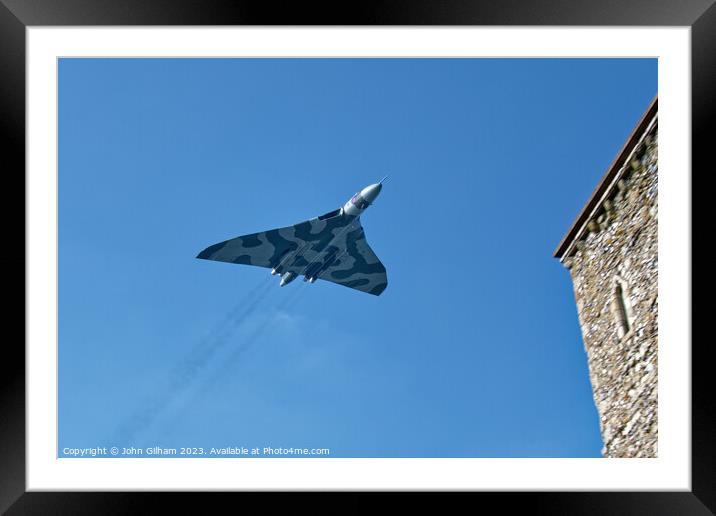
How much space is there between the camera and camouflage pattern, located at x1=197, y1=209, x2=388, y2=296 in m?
18.9

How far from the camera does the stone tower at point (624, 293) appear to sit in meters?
10.2

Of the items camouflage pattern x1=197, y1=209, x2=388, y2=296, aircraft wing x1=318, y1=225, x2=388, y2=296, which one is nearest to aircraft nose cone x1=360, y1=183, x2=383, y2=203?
camouflage pattern x1=197, y1=209, x2=388, y2=296

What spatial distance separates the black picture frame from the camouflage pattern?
1319cm

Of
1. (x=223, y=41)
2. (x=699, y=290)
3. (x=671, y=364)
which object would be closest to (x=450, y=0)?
(x=223, y=41)

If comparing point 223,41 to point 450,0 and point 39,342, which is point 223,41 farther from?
point 39,342

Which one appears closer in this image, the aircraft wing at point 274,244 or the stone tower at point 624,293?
the stone tower at point 624,293

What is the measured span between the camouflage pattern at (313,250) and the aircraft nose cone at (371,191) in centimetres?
103

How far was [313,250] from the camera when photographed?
19.5 meters

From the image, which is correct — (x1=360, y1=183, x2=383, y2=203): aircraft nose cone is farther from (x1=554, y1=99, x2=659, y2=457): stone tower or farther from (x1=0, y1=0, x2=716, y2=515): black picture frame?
(x1=0, y1=0, x2=716, y2=515): black picture frame

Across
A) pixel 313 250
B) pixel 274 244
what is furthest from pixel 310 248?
pixel 274 244

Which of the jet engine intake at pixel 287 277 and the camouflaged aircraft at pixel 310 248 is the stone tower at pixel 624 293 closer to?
the camouflaged aircraft at pixel 310 248

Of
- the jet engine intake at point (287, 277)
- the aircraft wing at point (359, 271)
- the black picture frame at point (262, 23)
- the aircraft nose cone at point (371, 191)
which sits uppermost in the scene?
the aircraft nose cone at point (371, 191)

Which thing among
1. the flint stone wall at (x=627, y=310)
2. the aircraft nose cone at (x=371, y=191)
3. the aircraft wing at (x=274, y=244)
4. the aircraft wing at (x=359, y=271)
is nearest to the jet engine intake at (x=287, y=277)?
the aircraft wing at (x=274, y=244)

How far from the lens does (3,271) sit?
16.5ft
